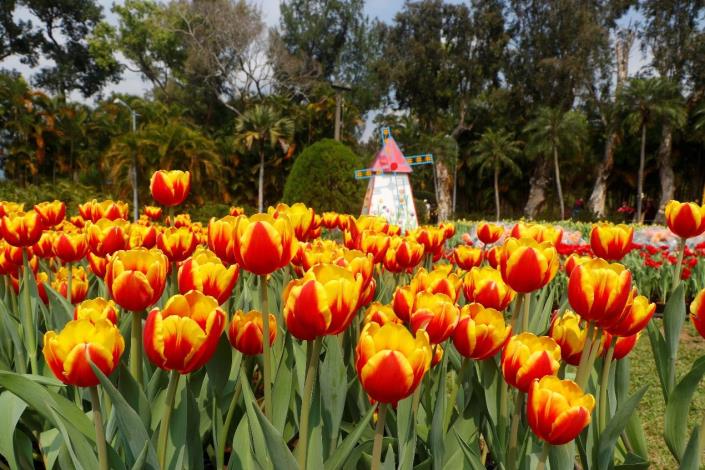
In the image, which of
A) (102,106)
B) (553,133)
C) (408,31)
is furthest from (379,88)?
(102,106)

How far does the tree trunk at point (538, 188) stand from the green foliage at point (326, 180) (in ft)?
75.9

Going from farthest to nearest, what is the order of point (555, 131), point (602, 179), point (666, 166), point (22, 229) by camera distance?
point (602, 179)
point (555, 131)
point (666, 166)
point (22, 229)

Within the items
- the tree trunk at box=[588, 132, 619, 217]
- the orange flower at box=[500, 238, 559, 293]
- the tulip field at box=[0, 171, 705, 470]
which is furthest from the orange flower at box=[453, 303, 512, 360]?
the tree trunk at box=[588, 132, 619, 217]

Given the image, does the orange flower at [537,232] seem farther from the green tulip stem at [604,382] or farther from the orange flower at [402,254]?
the green tulip stem at [604,382]

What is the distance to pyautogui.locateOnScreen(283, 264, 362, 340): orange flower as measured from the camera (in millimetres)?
979

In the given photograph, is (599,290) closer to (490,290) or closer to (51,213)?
(490,290)

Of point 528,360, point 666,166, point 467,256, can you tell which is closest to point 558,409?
point 528,360

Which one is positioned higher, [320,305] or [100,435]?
[320,305]

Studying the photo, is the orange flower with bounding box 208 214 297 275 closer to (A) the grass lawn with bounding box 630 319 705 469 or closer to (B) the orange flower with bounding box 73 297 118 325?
(B) the orange flower with bounding box 73 297 118 325

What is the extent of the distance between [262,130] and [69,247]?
1033 inches

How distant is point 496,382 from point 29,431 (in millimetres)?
1338

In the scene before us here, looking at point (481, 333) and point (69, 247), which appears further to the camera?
point (69, 247)

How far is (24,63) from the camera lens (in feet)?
94.9

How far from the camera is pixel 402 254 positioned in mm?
1961
